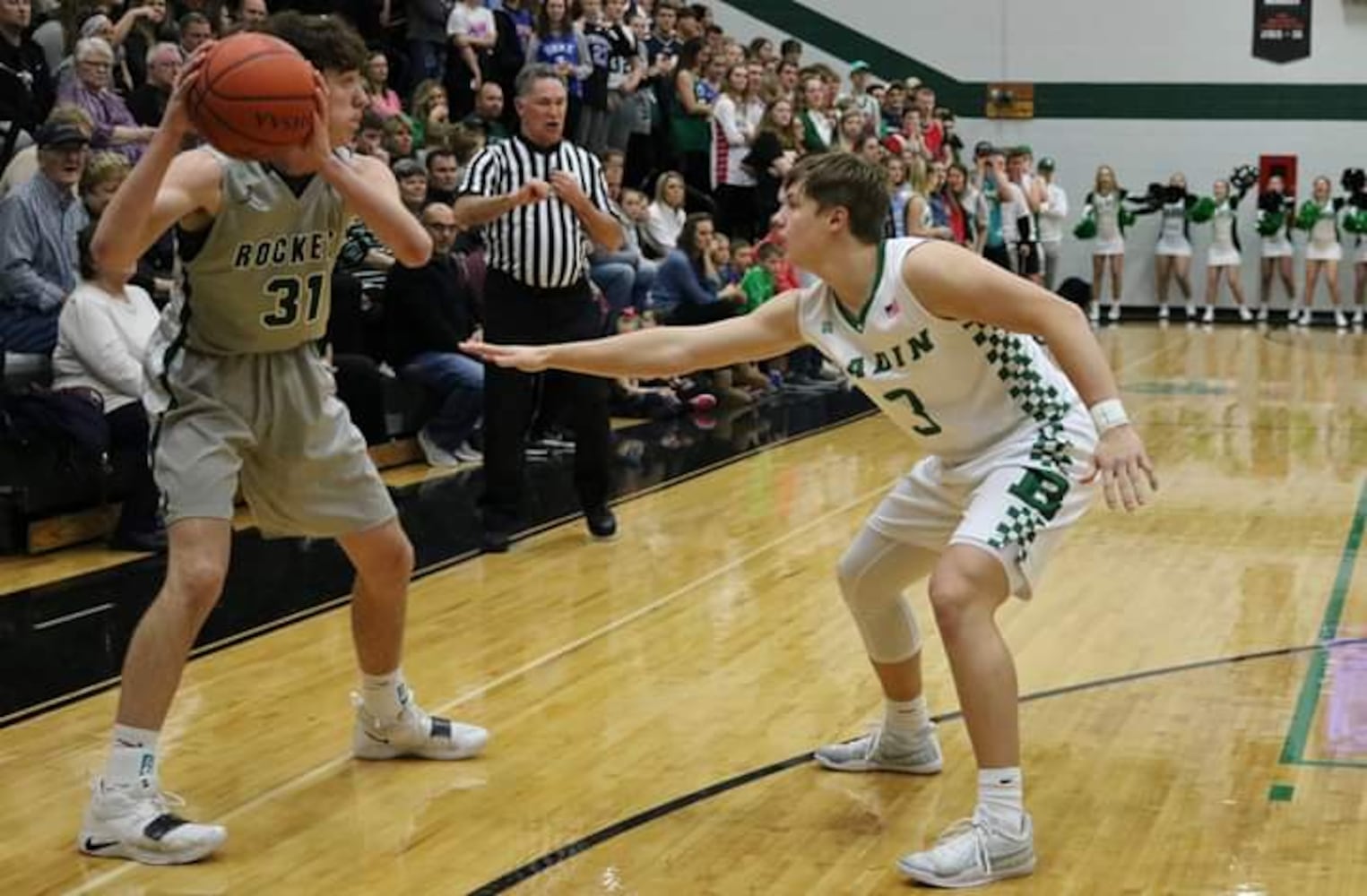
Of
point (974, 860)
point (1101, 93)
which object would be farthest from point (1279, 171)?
point (974, 860)

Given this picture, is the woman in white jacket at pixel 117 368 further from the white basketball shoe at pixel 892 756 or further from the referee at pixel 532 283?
the white basketball shoe at pixel 892 756

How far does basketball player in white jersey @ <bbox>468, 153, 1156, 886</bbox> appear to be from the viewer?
14.7 feet

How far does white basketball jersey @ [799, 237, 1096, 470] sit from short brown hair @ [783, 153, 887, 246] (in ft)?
0.23

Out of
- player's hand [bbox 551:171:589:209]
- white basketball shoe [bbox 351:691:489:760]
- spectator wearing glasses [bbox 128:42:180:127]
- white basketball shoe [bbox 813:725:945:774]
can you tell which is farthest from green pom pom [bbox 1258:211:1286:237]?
white basketball shoe [bbox 351:691:489:760]

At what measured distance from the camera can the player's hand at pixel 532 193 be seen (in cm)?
770

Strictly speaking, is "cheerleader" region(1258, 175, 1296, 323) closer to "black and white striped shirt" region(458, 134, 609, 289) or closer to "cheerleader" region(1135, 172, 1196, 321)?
"cheerleader" region(1135, 172, 1196, 321)

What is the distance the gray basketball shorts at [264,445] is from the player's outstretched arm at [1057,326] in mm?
1553

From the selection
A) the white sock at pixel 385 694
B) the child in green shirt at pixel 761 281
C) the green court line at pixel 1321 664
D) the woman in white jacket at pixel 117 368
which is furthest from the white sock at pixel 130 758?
the child in green shirt at pixel 761 281

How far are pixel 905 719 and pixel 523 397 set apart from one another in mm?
3837

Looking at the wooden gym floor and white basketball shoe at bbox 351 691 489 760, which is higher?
white basketball shoe at bbox 351 691 489 760

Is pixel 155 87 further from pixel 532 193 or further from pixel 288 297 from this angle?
pixel 288 297

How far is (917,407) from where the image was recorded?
4.89m

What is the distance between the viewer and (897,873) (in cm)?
454

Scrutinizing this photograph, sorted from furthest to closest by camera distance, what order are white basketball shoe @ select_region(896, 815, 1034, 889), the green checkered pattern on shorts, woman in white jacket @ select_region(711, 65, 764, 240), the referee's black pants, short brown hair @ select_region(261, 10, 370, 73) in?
woman in white jacket @ select_region(711, 65, 764, 240) → the referee's black pants → short brown hair @ select_region(261, 10, 370, 73) → the green checkered pattern on shorts → white basketball shoe @ select_region(896, 815, 1034, 889)
